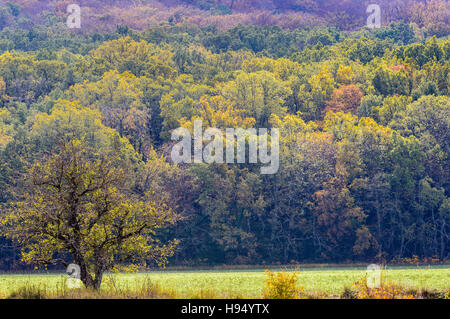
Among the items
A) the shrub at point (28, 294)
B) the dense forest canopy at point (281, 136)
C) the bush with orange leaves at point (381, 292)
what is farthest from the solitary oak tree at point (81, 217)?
the dense forest canopy at point (281, 136)

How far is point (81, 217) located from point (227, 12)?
169 metres

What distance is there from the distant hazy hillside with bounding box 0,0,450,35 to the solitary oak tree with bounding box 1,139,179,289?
12580 centimetres

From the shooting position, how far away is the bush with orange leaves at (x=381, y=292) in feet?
80.5

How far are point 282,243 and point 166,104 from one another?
80.7 feet

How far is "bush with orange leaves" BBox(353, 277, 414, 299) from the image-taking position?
24.5 meters

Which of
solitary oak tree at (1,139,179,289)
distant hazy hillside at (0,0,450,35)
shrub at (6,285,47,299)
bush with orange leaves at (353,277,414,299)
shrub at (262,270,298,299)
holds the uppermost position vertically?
distant hazy hillside at (0,0,450,35)

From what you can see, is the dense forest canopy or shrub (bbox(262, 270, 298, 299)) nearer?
shrub (bbox(262, 270, 298, 299))

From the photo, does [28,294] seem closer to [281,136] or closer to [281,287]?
[281,287]

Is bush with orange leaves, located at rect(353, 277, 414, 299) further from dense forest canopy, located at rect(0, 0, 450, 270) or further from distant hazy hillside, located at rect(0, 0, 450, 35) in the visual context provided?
distant hazy hillside, located at rect(0, 0, 450, 35)

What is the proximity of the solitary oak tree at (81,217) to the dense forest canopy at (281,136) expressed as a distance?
51.5 ft

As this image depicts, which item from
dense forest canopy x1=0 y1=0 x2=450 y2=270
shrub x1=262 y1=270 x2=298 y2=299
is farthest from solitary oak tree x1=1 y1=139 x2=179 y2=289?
dense forest canopy x1=0 y1=0 x2=450 y2=270

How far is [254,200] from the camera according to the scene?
7156 cm

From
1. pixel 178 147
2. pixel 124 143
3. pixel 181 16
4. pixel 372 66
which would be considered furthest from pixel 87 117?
pixel 181 16
